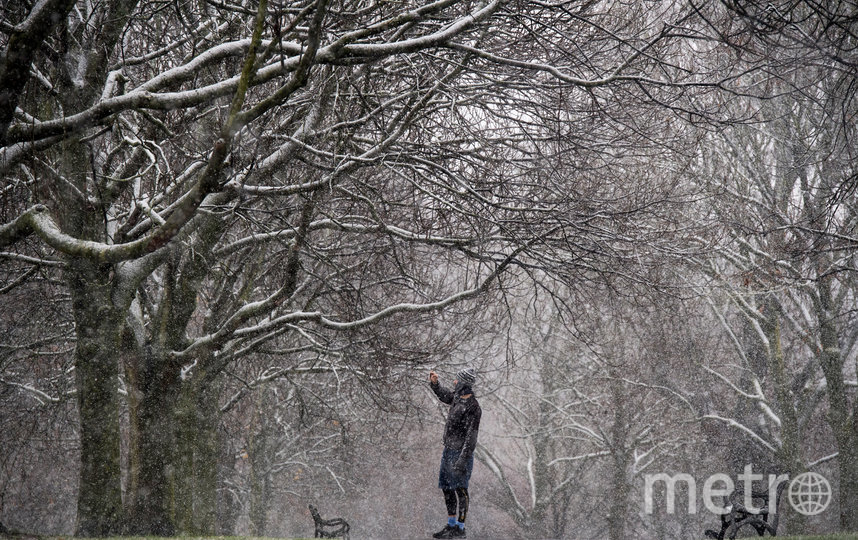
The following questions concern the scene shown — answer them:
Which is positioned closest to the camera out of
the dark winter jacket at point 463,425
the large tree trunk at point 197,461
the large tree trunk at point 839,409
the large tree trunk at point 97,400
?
the large tree trunk at point 97,400

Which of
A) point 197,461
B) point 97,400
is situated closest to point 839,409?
point 197,461

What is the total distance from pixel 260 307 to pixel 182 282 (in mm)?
1564

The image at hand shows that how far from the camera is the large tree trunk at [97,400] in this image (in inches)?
269

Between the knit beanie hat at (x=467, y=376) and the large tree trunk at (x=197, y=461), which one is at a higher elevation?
the knit beanie hat at (x=467, y=376)

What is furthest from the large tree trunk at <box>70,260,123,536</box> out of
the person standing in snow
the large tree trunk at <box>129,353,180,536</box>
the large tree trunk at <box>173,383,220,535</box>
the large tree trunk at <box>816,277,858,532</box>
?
the large tree trunk at <box>816,277,858,532</box>

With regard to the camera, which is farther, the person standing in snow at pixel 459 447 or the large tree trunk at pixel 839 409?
the large tree trunk at pixel 839 409

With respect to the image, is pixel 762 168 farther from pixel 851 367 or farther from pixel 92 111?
pixel 92 111

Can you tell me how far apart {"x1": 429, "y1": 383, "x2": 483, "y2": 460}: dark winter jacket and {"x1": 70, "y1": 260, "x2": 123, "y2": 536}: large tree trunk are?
3.45m

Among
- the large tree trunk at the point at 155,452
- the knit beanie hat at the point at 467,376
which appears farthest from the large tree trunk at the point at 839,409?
the large tree trunk at the point at 155,452

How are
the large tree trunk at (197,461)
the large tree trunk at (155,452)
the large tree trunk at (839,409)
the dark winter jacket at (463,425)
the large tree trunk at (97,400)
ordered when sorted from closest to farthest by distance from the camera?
1. the large tree trunk at (97,400)
2. the dark winter jacket at (463,425)
3. the large tree trunk at (155,452)
4. the large tree trunk at (197,461)
5. the large tree trunk at (839,409)

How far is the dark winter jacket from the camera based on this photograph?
25.8ft

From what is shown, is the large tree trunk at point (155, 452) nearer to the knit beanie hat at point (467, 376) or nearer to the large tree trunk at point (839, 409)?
the knit beanie hat at point (467, 376)

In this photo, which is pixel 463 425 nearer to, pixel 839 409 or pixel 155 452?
pixel 155 452

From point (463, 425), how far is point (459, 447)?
0.92 ft
